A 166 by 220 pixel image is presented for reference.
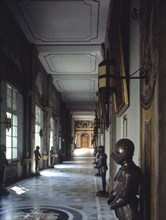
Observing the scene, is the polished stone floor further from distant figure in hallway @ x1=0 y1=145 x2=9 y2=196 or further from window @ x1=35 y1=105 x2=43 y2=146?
window @ x1=35 y1=105 x2=43 y2=146

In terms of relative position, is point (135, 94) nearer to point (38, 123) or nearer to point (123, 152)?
point (123, 152)

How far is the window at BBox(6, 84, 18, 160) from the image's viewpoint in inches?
433

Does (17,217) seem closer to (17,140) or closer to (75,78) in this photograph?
(17,140)

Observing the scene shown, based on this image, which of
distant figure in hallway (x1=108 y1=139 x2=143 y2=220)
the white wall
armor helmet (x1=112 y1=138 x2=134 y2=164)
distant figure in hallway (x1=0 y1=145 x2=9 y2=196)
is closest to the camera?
distant figure in hallway (x1=108 y1=139 x2=143 y2=220)

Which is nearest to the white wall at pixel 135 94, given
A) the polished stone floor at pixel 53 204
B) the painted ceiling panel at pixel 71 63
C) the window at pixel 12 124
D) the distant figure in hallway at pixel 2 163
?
the polished stone floor at pixel 53 204

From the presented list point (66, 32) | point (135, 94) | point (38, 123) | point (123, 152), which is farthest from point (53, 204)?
point (38, 123)

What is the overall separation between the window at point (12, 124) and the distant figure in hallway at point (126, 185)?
8.29 metres

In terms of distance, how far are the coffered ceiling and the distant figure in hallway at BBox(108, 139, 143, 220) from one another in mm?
7050

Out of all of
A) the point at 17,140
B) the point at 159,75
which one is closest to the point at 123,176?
the point at 159,75

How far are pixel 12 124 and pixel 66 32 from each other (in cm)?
373

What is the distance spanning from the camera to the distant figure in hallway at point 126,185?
2791mm

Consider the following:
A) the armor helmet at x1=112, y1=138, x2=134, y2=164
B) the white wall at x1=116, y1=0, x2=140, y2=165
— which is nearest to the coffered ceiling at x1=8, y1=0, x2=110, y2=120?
the white wall at x1=116, y1=0, x2=140, y2=165

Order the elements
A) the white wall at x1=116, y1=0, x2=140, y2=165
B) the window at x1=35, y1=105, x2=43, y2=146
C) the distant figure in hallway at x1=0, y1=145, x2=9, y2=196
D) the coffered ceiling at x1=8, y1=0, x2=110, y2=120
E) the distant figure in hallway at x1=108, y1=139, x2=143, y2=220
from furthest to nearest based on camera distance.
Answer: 1. the window at x1=35, y1=105, x2=43, y2=146
2. the coffered ceiling at x1=8, y1=0, x2=110, y2=120
3. the distant figure in hallway at x1=0, y1=145, x2=9, y2=196
4. the white wall at x1=116, y1=0, x2=140, y2=165
5. the distant figure in hallway at x1=108, y1=139, x2=143, y2=220

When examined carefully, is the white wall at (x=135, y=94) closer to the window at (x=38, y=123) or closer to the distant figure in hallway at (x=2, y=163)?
the distant figure in hallway at (x=2, y=163)
